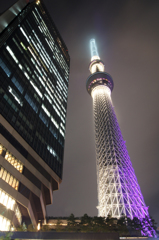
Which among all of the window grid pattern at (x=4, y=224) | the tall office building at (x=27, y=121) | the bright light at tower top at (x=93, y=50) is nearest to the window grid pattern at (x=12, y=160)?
the tall office building at (x=27, y=121)

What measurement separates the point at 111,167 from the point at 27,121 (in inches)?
1519

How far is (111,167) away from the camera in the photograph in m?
68.9

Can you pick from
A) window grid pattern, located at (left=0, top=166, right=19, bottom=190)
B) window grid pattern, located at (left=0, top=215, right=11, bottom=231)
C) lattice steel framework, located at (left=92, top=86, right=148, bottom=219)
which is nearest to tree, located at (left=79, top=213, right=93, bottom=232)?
window grid pattern, located at (left=0, top=215, right=11, bottom=231)

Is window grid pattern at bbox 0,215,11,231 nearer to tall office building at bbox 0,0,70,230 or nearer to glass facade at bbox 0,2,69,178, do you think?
tall office building at bbox 0,0,70,230

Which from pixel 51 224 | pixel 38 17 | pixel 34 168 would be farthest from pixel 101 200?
pixel 38 17

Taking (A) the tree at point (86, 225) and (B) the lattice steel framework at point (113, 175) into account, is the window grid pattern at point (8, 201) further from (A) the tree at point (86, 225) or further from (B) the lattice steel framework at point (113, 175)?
(B) the lattice steel framework at point (113, 175)

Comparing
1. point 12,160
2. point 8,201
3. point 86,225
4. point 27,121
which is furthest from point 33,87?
point 86,225

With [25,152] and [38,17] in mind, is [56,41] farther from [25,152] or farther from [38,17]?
[25,152]

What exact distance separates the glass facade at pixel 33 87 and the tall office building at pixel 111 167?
21.6m

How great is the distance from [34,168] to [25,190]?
503 centimetres

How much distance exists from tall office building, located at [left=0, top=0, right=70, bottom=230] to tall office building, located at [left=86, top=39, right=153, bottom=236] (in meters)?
20.7

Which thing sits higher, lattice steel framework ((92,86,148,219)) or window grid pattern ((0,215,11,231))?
lattice steel framework ((92,86,148,219))

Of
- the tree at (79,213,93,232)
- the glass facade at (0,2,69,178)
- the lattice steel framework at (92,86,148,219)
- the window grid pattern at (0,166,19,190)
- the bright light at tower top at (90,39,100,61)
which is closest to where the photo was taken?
the tree at (79,213,93,232)

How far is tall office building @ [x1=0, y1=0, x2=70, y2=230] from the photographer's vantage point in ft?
119
